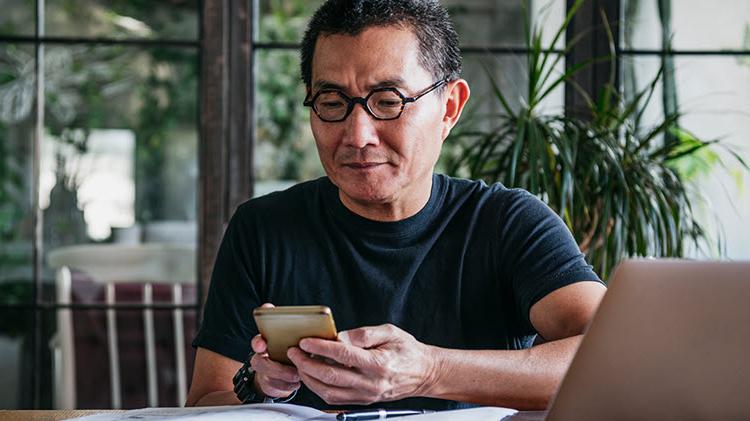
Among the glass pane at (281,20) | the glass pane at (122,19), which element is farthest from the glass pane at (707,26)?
the glass pane at (122,19)

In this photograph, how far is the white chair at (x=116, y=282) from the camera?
3678mm

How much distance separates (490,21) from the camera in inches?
143

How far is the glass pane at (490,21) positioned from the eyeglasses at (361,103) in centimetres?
200

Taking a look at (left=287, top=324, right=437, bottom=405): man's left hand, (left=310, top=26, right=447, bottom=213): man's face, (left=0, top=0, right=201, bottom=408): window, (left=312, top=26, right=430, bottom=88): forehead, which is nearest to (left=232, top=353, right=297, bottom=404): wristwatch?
(left=287, top=324, right=437, bottom=405): man's left hand

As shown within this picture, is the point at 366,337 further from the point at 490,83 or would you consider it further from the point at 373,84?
the point at 490,83

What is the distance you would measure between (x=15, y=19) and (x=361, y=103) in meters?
2.40

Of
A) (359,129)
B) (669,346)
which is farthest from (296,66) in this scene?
(669,346)

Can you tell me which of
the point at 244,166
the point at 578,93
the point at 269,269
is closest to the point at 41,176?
the point at 244,166

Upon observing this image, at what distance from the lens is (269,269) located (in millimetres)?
1781

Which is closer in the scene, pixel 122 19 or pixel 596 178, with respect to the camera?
pixel 596 178

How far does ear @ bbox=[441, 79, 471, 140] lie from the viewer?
1.80 m

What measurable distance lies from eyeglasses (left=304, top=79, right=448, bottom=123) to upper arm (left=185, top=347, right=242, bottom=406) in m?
0.42

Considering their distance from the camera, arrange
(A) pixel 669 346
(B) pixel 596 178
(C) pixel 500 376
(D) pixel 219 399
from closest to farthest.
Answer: (A) pixel 669 346 < (C) pixel 500 376 < (D) pixel 219 399 < (B) pixel 596 178

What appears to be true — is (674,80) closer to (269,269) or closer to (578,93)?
(578,93)
